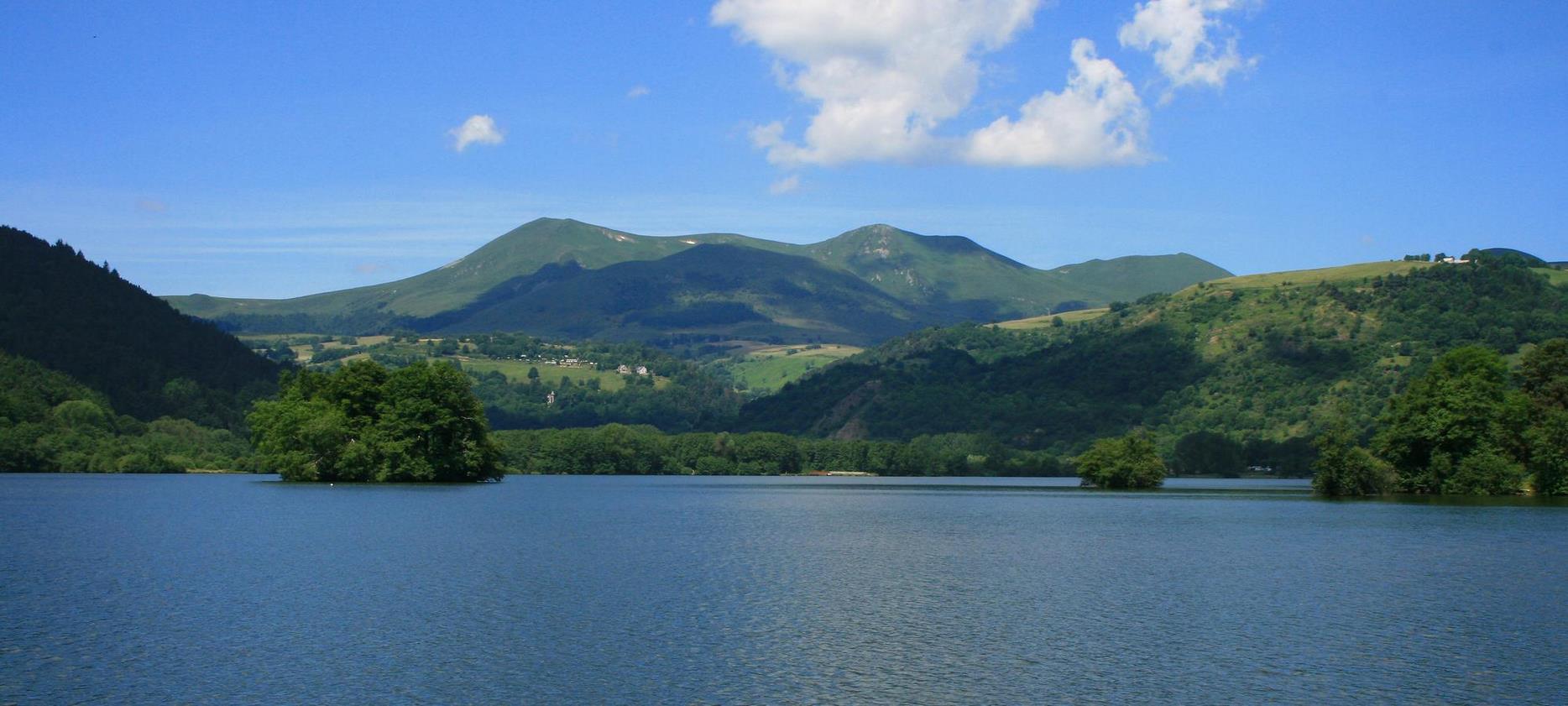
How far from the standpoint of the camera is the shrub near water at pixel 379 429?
131125mm

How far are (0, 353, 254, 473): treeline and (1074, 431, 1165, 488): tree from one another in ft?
339

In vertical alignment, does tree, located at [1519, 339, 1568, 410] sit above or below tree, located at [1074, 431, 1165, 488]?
above

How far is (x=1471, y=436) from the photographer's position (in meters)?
108

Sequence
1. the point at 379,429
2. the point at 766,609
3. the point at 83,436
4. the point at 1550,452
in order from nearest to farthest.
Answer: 1. the point at 766,609
2. the point at 1550,452
3. the point at 379,429
4. the point at 83,436

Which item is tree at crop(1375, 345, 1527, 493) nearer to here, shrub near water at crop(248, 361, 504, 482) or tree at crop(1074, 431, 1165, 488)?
tree at crop(1074, 431, 1165, 488)

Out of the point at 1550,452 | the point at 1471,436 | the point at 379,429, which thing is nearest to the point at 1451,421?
the point at 1471,436

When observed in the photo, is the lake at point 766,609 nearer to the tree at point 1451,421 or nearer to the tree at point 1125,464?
the tree at point 1451,421

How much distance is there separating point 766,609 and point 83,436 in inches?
5772

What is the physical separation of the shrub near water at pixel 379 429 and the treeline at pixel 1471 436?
81228 mm

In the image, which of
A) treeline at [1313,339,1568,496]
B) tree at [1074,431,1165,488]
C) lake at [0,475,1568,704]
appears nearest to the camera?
lake at [0,475,1568,704]

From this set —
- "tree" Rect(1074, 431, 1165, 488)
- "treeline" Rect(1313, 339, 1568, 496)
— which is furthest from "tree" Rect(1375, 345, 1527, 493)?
"tree" Rect(1074, 431, 1165, 488)

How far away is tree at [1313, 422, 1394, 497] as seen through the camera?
11481cm

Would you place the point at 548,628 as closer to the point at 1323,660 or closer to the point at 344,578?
the point at 344,578

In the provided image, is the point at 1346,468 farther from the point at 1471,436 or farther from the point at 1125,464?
the point at 1125,464
